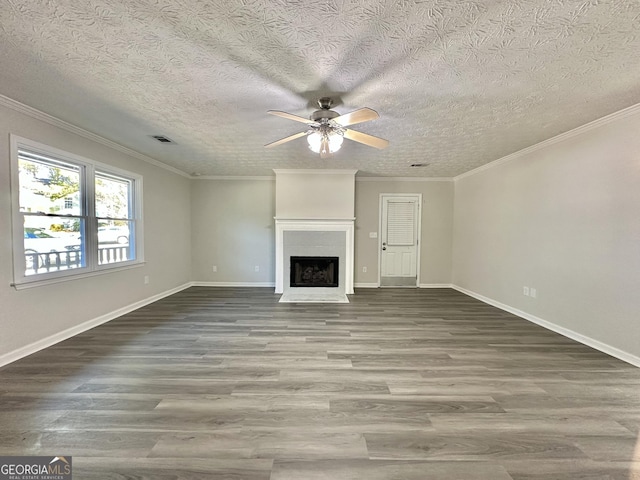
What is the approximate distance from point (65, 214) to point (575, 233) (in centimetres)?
585

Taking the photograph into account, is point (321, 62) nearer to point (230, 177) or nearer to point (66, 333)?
point (66, 333)

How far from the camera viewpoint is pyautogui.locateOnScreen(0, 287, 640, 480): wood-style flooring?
1406mm

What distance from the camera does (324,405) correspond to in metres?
1.85

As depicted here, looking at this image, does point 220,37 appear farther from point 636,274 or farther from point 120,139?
point 636,274

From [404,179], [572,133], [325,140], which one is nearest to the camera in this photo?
[325,140]

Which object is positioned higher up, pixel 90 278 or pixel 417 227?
pixel 417 227

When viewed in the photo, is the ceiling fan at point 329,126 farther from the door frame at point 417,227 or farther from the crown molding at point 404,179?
the door frame at point 417,227

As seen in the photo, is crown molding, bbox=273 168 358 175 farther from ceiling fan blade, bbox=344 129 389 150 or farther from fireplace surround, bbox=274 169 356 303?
ceiling fan blade, bbox=344 129 389 150

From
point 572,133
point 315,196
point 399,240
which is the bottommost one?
point 399,240

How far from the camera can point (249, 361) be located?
246 cm

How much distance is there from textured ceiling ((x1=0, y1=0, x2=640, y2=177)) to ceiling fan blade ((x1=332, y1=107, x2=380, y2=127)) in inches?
8.2

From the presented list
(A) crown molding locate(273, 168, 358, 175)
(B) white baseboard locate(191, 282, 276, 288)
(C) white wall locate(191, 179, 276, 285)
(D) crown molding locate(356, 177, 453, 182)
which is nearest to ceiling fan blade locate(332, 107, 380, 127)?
(A) crown molding locate(273, 168, 358, 175)

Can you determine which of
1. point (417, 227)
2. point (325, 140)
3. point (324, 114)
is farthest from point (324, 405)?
point (417, 227)

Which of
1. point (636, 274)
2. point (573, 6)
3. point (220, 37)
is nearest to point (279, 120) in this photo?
point (220, 37)
